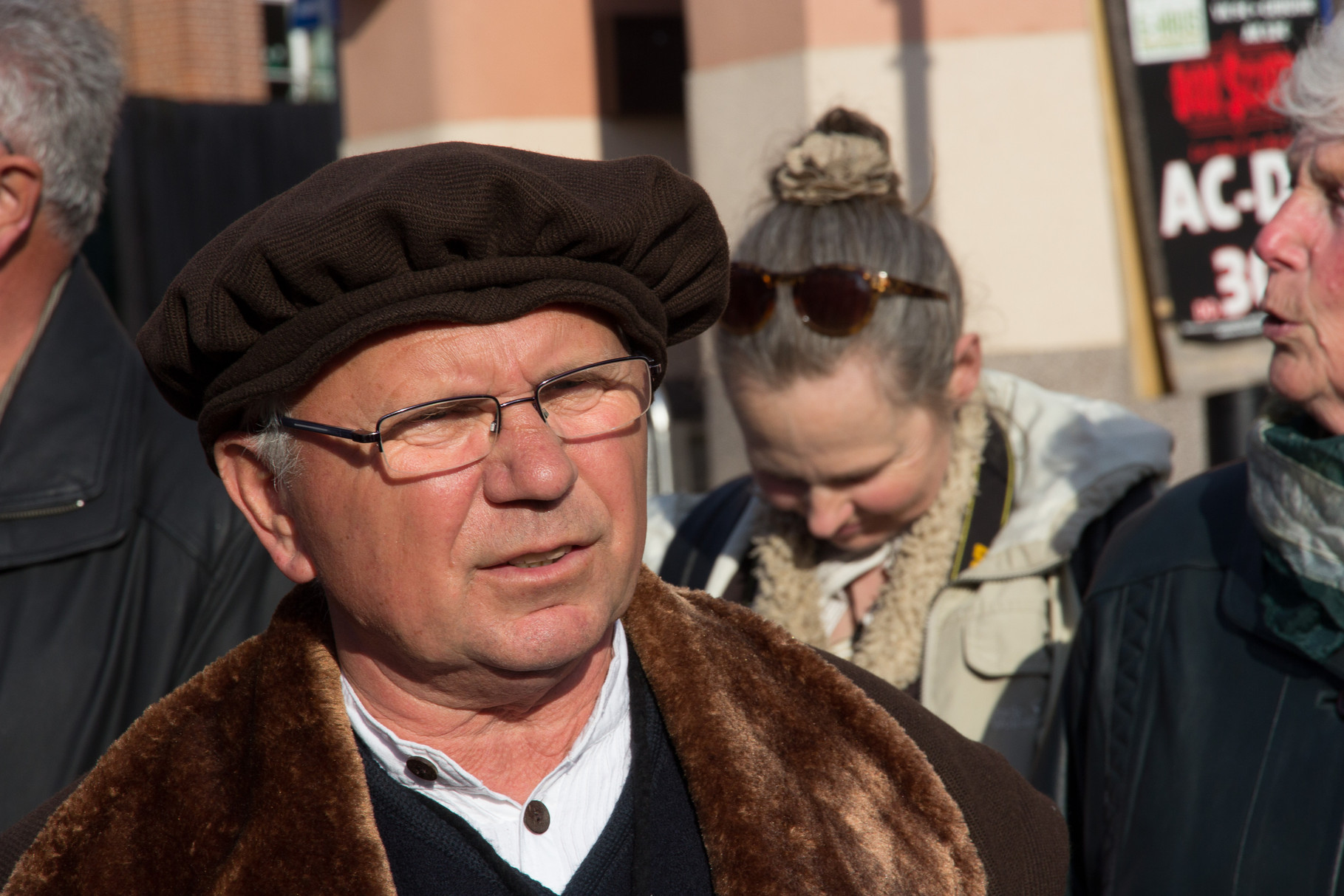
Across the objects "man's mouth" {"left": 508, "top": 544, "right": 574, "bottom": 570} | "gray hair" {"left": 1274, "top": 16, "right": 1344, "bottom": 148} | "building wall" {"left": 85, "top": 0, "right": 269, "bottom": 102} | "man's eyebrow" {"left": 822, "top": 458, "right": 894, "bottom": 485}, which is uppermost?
"building wall" {"left": 85, "top": 0, "right": 269, "bottom": 102}

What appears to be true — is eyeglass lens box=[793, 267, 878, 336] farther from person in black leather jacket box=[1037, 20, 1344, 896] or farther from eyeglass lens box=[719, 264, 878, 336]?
person in black leather jacket box=[1037, 20, 1344, 896]

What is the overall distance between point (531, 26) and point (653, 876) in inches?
249

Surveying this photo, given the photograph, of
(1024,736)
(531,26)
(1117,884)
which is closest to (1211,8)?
(531,26)

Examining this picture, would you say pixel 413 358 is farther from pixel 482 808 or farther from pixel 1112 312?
pixel 1112 312

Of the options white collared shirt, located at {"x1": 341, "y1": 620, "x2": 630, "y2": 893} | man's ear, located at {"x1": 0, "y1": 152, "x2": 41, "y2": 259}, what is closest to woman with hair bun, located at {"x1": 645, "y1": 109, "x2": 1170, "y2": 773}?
white collared shirt, located at {"x1": 341, "y1": 620, "x2": 630, "y2": 893}

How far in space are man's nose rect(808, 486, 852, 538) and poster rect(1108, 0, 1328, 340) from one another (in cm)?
336

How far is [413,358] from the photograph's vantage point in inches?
62.6

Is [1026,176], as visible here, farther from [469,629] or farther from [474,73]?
[469,629]

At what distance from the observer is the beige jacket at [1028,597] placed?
2.59 meters

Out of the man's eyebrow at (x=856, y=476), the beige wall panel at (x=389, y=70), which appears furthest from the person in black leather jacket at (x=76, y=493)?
the beige wall panel at (x=389, y=70)

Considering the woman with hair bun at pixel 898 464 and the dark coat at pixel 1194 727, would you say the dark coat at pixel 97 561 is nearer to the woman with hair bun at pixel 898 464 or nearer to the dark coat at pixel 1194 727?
the woman with hair bun at pixel 898 464

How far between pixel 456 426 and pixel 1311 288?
1.44 meters

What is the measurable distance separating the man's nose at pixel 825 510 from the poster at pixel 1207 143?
11.0ft

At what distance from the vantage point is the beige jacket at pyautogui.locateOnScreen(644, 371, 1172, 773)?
2.59m
